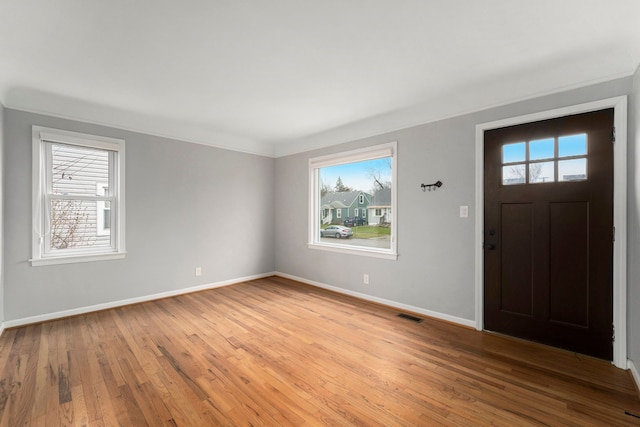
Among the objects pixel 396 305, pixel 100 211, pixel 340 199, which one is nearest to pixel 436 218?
pixel 396 305

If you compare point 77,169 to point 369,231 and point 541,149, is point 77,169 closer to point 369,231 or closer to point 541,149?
point 369,231

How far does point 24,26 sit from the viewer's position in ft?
6.58

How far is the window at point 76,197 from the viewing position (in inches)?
130

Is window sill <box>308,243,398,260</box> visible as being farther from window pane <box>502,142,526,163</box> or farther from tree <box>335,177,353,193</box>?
window pane <box>502,142,526,163</box>

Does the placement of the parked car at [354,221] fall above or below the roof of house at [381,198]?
below

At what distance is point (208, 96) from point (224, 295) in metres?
2.85

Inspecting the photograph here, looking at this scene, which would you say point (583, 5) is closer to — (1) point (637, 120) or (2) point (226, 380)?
(1) point (637, 120)

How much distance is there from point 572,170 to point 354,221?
274 cm

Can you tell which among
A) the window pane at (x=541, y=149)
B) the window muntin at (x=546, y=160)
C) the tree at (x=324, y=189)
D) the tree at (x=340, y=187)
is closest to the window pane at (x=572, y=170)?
the window muntin at (x=546, y=160)

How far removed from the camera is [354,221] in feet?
15.2

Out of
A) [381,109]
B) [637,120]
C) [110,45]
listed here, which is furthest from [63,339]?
[637,120]

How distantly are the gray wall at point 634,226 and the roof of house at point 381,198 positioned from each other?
7.67 ft

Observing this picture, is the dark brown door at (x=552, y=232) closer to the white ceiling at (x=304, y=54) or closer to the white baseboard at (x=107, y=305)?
the white ceiling at (x=304, y=54)

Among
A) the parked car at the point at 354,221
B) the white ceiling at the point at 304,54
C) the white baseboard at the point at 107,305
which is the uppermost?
the white ceiling at the point at 304,54
